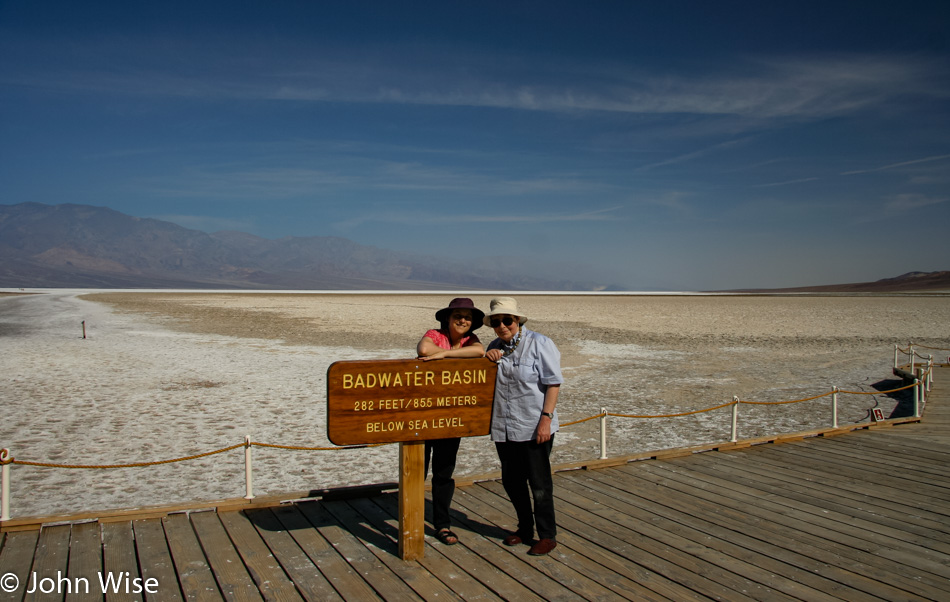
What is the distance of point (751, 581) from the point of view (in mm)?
3807

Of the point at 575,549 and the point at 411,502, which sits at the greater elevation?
the point at 411,502

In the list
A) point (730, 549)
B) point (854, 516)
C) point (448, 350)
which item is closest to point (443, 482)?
point (448, 350)

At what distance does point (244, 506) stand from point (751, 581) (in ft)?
11.4

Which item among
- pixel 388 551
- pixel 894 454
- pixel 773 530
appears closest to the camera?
pixel 388 551

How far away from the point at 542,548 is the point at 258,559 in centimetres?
175

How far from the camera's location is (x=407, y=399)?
157 inches

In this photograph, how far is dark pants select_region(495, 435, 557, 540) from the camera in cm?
413

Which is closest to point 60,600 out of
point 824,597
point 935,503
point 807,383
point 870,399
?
point 824,597

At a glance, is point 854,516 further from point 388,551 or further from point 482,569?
point 388,551

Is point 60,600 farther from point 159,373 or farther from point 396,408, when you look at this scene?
point 159,373

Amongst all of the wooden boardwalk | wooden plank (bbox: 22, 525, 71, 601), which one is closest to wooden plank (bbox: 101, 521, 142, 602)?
the wooden boardwalk

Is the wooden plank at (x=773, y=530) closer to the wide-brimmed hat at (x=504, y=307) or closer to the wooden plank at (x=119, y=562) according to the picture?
the wide-brimmed hat at (x=504, y=307)

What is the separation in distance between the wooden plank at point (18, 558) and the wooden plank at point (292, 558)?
1.30 meters

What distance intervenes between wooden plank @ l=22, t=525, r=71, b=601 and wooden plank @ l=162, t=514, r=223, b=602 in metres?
0.57
